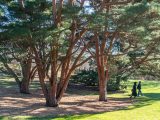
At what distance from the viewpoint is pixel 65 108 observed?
1803 centimetres

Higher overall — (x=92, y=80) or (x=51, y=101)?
(x=92, y=80)

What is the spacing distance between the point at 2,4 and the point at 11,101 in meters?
6.26

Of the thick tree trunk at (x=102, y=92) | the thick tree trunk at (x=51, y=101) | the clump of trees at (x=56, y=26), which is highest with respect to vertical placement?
the clump of trees at (x=56, y=26)

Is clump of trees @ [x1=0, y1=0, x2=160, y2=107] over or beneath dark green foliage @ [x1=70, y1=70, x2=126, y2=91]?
over

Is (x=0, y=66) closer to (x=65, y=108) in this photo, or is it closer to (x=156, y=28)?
(x=65, y=108)

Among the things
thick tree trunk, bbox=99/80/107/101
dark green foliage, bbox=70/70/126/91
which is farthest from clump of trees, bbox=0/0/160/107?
dark green foliage, bbox=70/70/126/91

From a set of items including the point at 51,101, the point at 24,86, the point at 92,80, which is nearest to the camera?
the point at 51,101

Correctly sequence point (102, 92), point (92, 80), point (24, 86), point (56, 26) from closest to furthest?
point (56, 26) → point (102, 92) → point (24, 86) → point (92, 80)

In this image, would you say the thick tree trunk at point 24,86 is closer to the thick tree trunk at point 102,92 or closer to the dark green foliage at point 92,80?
the thick tree trunk at point 102,92

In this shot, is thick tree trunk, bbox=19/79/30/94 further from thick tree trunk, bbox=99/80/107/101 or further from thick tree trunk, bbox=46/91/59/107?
thick tree trunk, bbox=46/91/59/107

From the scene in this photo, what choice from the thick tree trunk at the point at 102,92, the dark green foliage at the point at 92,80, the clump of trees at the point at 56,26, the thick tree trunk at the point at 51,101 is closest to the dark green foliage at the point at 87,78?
the dark green foliage at the point at 92,80

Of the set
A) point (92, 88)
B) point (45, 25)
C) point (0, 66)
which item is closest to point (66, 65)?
point (45, 25)

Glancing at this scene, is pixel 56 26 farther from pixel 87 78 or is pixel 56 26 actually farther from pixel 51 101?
pixel 87 78

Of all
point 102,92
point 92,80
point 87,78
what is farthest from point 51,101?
point 87,78
